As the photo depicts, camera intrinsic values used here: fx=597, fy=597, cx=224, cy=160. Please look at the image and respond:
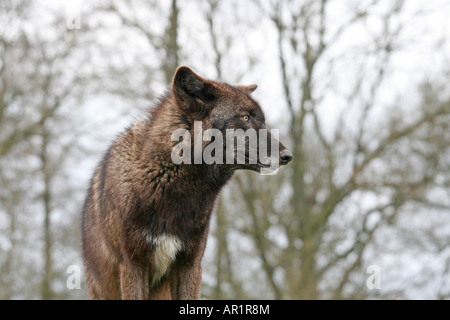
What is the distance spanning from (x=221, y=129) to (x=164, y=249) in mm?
1455

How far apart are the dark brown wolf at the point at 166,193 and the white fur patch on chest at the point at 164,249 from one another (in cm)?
1

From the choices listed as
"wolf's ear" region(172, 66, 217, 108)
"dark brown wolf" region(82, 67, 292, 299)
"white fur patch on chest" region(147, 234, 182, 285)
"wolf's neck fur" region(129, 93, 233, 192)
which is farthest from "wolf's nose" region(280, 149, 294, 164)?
"white fur patch on chest" region(147, 234, 182, 285)

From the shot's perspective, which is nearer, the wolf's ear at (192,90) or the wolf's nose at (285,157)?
the wolf's nose at (285,157)

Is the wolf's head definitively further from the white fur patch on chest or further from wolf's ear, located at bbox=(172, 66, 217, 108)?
the white fur patch on chest

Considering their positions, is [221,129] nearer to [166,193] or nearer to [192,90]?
[192,90]

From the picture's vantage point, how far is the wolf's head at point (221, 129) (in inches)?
260

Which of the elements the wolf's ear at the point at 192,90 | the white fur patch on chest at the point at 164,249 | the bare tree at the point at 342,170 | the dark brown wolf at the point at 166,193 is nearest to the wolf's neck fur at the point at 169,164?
the dark brown wolf at the point at 166,193

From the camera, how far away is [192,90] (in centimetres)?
668

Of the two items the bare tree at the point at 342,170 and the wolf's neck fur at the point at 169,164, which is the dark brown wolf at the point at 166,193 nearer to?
the wolf's neck fur at the point at 169,164

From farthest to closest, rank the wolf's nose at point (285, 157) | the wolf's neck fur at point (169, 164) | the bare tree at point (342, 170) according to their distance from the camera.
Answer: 1. the bare tree at point (342, 170)
2. the wolf's neck fur at point (169, 164)
3. the wolf's nose at point (285, 157)

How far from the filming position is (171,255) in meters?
6.55

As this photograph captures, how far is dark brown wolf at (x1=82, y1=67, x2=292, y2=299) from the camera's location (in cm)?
645

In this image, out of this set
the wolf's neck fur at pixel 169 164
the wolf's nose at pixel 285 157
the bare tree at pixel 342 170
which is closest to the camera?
the wolf's nose at pixel 285 157

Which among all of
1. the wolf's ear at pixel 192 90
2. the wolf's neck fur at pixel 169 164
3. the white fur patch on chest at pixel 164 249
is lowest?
the white fur patch on chest at pixel 164 249
